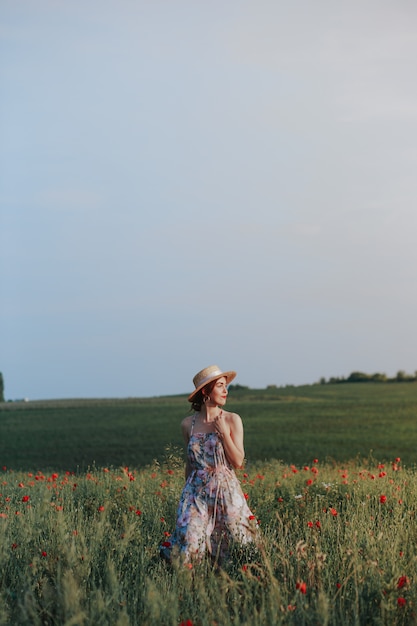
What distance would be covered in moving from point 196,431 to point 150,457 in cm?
1372

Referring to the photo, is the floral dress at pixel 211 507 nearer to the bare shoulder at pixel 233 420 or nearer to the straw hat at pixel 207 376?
the bare shoulder at pixel 233 420

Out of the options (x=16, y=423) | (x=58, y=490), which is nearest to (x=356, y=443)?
(x=58, y=490)

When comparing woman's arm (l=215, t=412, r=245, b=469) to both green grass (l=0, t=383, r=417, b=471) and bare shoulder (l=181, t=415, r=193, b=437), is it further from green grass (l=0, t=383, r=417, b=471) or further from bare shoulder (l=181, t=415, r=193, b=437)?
green grass (l=0, t=383, r=417, b=471)

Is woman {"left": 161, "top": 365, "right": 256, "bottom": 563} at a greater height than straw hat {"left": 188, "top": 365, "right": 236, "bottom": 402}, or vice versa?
straw hat {"left": 188, "top": 365, "right": 236, "bottom": 402}

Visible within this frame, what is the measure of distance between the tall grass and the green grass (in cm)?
626

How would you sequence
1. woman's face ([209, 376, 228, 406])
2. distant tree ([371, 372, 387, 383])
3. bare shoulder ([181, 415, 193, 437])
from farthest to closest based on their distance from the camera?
distant tree ([371, 372, 387, 383]) < bare shoulder ([181, 415, 193, 437]) < woman's face ([209, 376, 228, 406])

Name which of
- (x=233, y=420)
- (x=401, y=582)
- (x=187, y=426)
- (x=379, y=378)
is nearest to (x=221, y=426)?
(x=233, y=420)

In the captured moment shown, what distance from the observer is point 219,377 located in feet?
20.8

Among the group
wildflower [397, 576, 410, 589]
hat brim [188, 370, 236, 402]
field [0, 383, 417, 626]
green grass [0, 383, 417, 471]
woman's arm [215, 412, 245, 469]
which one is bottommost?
green grass [0, 383, 417, 471]

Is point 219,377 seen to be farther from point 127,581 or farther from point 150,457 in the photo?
point 150,457

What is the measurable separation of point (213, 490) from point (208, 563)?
655 mm

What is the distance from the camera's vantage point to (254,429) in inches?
1036

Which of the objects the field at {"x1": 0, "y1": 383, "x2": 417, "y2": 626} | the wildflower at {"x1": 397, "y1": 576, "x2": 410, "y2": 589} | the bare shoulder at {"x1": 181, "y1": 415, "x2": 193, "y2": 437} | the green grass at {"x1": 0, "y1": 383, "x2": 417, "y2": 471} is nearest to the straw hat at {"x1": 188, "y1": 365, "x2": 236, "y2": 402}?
the bare shoulder at {"x1": 181, "y1": 415, "x2": 193, "y2": 437}

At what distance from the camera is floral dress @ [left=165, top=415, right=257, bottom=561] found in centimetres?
609
